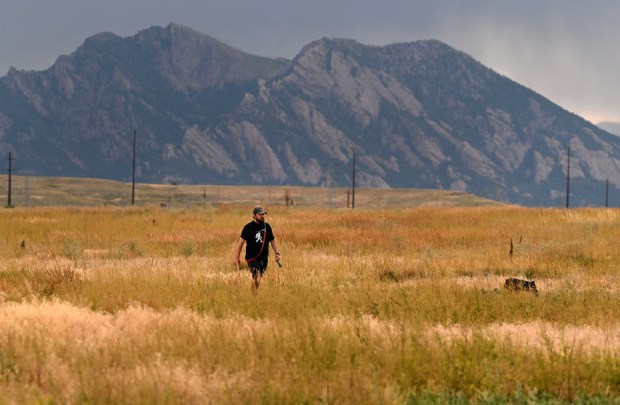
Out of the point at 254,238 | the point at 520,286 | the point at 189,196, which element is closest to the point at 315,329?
the point at 254,238

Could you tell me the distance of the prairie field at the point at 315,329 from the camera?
Answer: 23.3 ft

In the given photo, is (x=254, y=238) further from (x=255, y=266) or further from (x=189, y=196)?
(x=189, y=196)

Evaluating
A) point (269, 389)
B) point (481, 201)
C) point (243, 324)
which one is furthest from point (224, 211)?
point (481, 201)

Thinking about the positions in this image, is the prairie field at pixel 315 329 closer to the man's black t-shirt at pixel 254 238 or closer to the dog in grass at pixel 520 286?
the dog in grass at pixel 520 286

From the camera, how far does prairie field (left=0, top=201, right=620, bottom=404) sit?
7.11m

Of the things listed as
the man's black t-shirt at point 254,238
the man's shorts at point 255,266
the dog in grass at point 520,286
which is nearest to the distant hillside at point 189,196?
the dog in grass at point 520,286

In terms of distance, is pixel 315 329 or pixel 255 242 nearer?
pixel 315 329

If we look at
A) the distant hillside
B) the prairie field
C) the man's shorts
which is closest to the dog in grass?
the prairie field

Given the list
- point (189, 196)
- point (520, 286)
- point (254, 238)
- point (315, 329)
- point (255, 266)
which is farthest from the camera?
point (189, 196)

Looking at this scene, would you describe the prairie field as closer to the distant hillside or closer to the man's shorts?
the man's shorts

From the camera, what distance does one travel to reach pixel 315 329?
921 centimetres

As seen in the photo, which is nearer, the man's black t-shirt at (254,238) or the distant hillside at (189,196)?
the man's black t-shirt at (254,238)

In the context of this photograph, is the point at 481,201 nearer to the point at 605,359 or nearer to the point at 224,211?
the point at 224,211

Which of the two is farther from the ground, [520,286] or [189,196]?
[189,196]
